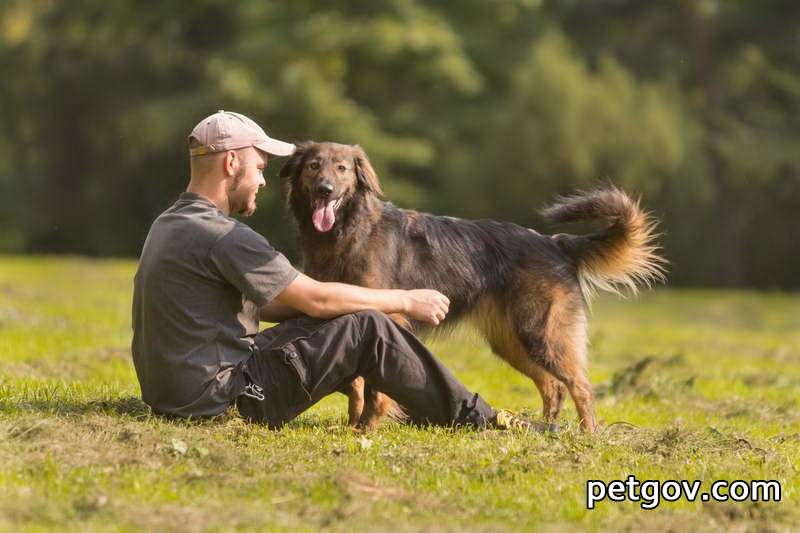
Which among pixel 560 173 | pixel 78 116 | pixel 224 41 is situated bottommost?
pixel 560 173

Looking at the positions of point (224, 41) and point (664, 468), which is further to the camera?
point (224, 41)

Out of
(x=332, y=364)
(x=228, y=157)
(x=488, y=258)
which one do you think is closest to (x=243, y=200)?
(x=228, y=157)

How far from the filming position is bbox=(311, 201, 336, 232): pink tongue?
22.4 feet

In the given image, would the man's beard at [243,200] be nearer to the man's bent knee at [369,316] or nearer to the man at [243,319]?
the man at [243,319]

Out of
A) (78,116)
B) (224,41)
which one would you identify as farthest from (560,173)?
(78,116)

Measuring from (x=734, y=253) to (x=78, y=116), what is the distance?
19.1 metres

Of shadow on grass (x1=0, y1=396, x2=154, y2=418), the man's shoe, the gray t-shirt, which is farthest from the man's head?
the man's shoe

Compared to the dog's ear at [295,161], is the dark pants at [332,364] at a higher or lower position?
lower

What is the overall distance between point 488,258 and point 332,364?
1.76m

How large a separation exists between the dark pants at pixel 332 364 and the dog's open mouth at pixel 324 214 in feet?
3.08

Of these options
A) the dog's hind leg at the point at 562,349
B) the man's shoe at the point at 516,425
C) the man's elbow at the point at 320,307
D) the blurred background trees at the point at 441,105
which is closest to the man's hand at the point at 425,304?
the man's elbow at the point at 320,307

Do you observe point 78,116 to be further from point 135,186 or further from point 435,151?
point 435,151

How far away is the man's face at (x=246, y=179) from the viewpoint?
231 inches

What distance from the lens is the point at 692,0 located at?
1174 inches
